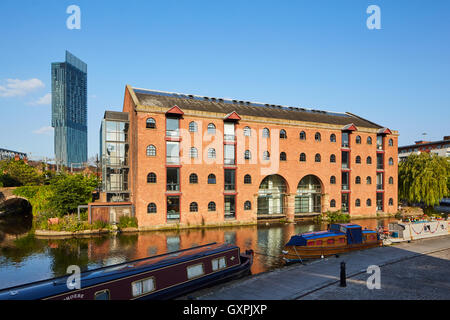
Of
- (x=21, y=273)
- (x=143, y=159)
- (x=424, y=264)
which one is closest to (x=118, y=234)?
(x=143, y=159)

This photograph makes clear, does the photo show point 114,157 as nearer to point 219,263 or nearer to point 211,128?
point 211,128

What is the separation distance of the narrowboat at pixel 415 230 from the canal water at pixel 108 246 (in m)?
8.34

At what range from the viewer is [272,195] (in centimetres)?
3738

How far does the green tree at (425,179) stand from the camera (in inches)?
1656

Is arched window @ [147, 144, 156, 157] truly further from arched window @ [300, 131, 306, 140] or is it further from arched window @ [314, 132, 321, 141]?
arched window @ [314, 132, 321, 141]

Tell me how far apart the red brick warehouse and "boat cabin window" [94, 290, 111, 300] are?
1963 cm

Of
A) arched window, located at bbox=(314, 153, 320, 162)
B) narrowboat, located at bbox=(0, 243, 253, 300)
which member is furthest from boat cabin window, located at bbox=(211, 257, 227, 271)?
arched window, located at bbox=(314, 153, 320, 162)

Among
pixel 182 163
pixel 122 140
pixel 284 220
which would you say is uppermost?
pixel 122 140

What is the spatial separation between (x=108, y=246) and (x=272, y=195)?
812 inches

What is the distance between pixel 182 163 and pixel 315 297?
Result: 2152 cm

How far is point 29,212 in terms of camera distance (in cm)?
4481

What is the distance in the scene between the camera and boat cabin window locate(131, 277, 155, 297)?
1107cm

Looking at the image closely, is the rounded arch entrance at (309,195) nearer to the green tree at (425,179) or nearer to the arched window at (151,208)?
the green tree at (425,179)
